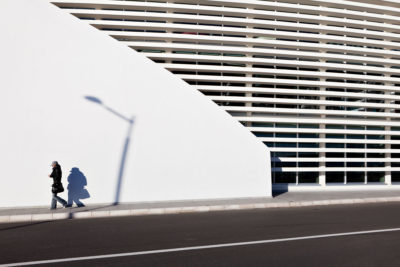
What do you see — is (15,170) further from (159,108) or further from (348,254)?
(348,254)

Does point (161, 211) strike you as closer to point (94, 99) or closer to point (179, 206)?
point (179, 206)

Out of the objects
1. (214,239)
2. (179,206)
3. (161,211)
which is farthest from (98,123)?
(214,239)

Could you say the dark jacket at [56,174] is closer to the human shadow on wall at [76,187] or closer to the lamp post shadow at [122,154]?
the human shadow on wall at [76,187]

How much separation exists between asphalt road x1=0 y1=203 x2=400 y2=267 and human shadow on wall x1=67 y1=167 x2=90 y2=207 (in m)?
1.70

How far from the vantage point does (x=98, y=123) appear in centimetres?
910

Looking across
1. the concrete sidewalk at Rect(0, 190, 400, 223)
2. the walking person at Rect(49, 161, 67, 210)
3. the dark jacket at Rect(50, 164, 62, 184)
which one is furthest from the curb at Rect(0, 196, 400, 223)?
the dark jacket at Rect(50, 164, 62, 184)

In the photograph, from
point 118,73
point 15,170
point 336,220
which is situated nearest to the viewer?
point 336,220

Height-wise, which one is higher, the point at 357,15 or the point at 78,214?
the point at 357,15

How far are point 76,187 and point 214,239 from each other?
17.6 ft

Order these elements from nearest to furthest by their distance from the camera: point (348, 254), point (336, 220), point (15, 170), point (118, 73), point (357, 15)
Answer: point (348, 254) < point (336, 220) < point (15, 170) < point (118, 73) < point (357, 15)

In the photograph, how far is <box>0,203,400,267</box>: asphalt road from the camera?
4398 mm

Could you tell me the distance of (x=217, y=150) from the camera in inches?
393

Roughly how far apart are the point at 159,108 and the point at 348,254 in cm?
682

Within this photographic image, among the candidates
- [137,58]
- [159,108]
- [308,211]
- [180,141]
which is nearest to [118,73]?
[137,58]
